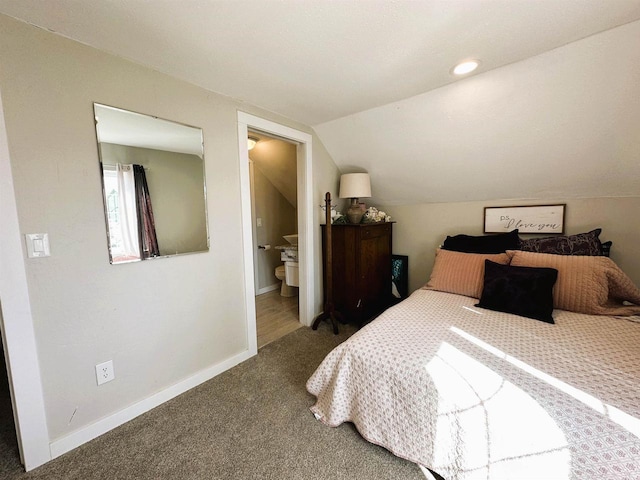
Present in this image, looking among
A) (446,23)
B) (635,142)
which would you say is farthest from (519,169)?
(446,23)

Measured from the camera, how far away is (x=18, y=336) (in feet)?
3.99

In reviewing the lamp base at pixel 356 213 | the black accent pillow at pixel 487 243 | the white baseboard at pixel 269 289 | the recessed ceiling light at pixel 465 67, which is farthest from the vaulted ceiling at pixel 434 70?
the white baseboard at pixel 269 289

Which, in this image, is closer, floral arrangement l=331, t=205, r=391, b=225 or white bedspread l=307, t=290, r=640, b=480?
white bedspread l=307, t=290, r=640, b=480

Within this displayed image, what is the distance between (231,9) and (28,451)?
7.64 feet

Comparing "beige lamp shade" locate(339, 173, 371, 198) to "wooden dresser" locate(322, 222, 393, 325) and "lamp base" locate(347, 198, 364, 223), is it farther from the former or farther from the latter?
"wooden dresser" locate(322, 222, 393, 325)

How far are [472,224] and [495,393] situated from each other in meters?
2.05

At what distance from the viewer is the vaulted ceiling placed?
1166 millimetres

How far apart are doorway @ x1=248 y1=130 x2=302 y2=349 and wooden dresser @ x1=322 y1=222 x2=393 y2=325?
0.65 meters

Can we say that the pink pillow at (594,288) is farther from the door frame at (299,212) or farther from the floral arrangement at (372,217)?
the door frame at (299,212)

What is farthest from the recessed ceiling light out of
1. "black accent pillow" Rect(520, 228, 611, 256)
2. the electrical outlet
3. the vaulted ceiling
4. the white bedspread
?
the electrical outlet

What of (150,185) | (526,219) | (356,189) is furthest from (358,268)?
(150,185)

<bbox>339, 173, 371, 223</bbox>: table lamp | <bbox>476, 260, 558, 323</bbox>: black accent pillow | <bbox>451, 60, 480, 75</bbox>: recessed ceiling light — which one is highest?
<bbox>451, 60, 480, 75</bbox>: recessed ceiling light

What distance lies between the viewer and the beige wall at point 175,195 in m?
1.62

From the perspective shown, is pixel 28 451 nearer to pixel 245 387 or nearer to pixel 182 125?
pixel 245 387
